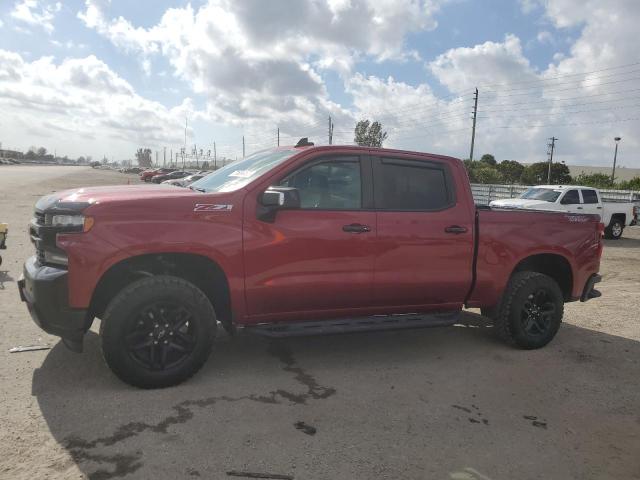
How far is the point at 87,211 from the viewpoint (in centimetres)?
357

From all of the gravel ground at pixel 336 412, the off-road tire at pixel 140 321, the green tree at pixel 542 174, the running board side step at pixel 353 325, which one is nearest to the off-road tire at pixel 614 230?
the gravel ground at pixel 336 412

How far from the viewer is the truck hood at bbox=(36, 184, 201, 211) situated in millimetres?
3621

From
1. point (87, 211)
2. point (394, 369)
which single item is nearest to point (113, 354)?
point (87, 211)

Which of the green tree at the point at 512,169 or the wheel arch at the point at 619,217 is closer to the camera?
the wheel arch at the point at 619,217

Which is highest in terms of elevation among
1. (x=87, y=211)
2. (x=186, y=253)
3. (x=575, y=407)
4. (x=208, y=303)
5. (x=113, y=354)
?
(x=87, y=211)

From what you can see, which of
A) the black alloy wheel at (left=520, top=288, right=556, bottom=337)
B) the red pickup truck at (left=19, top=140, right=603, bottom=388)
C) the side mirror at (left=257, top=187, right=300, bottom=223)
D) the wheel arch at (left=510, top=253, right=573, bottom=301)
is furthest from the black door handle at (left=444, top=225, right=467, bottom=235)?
the side mirror at (left=257, top=187, right=300, bottom=223)

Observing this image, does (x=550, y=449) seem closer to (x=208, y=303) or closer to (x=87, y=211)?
(x=208, y=303)

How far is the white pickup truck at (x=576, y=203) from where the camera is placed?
14672mm

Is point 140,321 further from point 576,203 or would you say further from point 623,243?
point 623,243

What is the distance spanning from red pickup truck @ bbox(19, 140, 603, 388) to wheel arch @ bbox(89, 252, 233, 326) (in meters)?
0.01

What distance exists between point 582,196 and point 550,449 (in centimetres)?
→ 1397

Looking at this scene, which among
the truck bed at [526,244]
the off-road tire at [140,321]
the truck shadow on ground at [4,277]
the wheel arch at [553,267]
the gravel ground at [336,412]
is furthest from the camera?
the truck shadow on ground at [4,277]

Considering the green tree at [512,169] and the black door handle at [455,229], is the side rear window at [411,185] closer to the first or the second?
the black door handle at [455,229]

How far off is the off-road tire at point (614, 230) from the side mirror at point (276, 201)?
15910mm
